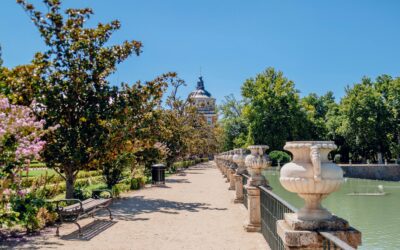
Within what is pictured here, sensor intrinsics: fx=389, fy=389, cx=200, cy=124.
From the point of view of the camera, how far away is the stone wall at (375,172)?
135ft

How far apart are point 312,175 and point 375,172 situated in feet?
138

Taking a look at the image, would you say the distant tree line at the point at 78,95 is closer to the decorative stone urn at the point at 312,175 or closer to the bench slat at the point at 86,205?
the bench slat at the point at 86,205

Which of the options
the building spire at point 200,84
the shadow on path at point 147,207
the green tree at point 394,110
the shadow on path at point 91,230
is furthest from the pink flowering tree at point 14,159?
the building spire at point 200,84

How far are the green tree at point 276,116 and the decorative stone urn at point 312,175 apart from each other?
4438cm

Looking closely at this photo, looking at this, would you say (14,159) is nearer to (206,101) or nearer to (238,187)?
(238,187)

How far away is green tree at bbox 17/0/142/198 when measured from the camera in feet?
44.9

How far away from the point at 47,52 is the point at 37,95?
1.85 metres

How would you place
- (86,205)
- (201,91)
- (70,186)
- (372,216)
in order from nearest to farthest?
(86,205) < (70,186) < (372,216) < (201,91)

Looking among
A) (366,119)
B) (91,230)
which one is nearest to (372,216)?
(91,230)

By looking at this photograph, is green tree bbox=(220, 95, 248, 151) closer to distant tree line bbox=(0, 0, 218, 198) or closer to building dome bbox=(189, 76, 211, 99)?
distant tree line bbox=(0, 0, 218, 198)

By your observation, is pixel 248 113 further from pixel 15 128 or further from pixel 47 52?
pixel 15 128

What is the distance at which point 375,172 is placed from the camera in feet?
137

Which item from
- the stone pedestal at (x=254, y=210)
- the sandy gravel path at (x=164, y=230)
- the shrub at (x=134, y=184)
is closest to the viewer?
the sandy gravel path at (x=164, y=230)

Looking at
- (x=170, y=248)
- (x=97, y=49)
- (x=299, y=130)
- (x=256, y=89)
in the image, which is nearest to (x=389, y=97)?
(x=299, y=130)
